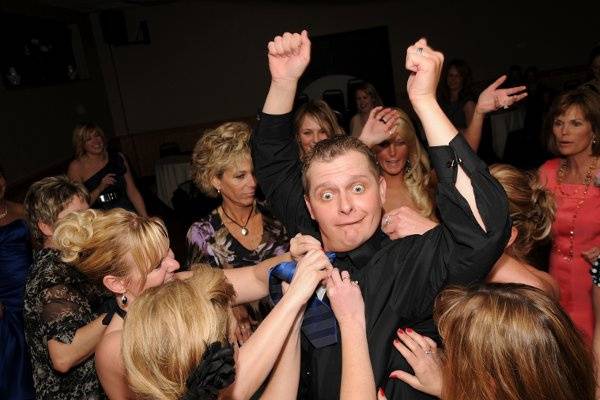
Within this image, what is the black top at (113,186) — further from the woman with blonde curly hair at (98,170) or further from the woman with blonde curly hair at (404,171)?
the woman with blonde curly hair at (404,171)

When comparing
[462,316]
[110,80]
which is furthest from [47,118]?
[462,316]

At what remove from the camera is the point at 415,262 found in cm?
132

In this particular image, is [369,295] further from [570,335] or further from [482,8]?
[482,8]

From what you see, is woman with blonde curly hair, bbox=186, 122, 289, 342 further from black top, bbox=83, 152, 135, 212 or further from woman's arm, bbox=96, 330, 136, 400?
black top, bbox=83, 152, 135, 212

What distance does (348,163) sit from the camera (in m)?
1.49

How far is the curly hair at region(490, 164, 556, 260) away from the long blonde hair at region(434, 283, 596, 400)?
86cm

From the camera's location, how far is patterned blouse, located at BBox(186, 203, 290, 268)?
237cm

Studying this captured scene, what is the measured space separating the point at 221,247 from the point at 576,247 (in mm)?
1717

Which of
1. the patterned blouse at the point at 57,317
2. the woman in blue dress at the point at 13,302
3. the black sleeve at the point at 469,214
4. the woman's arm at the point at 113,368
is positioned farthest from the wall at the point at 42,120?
the black sleeve at the point at 469,214

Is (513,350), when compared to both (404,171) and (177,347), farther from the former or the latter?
(404,171)

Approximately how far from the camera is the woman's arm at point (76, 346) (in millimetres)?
1810

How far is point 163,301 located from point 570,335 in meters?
0.90

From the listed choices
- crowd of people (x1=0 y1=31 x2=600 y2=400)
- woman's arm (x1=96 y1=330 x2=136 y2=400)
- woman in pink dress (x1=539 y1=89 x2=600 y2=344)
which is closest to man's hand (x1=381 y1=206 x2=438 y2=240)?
crowd of people (x1=0 y1=31 x2=600 y2=400)

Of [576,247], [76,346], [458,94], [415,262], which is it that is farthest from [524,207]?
[458,94]
